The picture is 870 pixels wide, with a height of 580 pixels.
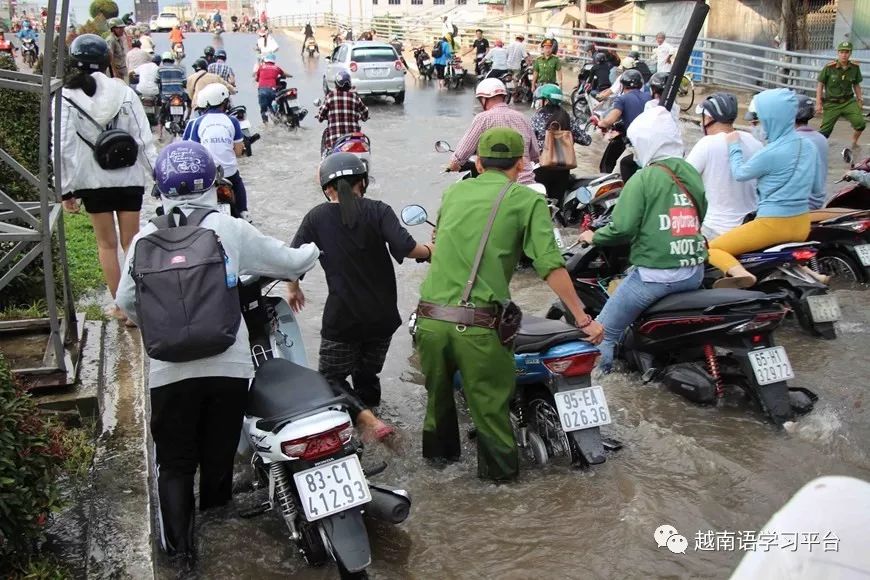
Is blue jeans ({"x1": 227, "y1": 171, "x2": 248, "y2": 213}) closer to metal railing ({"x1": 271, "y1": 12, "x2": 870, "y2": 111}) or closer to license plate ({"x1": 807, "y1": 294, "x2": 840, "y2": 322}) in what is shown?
license plate ({"x1": 807, "y1": 294, "x2": 840, "y2": 322})

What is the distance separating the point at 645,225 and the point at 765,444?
57.0 inches

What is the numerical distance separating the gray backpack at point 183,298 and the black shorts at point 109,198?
8.51 ft

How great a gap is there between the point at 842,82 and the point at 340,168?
11.0m

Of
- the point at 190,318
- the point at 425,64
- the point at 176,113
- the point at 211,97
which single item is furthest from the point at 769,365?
the point at 425,64

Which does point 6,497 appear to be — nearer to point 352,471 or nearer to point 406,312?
point 352,471

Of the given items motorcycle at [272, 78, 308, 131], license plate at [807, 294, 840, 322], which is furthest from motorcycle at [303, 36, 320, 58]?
license plate at [807, 294, 840, 322]

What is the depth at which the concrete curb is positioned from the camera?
3607 mm

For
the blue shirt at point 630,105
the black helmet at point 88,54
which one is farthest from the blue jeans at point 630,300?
the blue shirt at point 630,105

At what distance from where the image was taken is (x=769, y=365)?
16.7 feet

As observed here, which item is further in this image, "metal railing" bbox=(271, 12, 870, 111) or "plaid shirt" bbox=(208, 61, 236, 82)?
"metal railing" bbox=(271, 12, 870, 111)

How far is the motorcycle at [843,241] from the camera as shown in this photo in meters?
7.23

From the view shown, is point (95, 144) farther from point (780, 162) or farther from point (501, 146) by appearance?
point (780, 162)

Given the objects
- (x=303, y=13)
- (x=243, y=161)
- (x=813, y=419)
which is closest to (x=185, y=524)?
(x=813, y=419)

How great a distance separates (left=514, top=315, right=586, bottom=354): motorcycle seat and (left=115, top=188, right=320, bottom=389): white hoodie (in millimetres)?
1290
